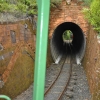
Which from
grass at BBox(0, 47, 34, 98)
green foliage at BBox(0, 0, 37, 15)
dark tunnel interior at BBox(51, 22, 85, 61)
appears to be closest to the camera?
grass at BBox(0, 47, 34, 98)

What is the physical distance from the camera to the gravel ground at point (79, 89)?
32.8 ft

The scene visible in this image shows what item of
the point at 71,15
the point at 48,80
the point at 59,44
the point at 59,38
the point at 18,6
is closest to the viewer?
the point at 18,6

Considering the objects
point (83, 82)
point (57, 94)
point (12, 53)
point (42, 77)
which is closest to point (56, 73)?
point (83, 82)

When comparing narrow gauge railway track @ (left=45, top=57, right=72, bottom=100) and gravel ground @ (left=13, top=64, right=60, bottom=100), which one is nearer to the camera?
gravel ground @ (left=13, top=64, right=60, bottom=100)

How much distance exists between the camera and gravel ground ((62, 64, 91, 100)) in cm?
1001

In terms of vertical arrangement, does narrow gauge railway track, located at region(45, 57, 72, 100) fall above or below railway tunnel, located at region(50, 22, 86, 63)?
below

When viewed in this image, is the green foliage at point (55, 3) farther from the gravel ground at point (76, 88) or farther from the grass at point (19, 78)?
the grass at point (19, 78)

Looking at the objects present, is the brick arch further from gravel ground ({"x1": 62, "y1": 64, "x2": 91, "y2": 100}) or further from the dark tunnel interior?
gravel ground ({"x1": 62, "y1": 64, "x2": 91, "y2": 100})

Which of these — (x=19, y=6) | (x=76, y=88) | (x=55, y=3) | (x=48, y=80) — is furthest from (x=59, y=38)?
(x=76, y=88)

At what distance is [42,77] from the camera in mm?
1340

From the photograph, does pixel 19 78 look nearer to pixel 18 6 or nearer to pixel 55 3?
pixel 18 6

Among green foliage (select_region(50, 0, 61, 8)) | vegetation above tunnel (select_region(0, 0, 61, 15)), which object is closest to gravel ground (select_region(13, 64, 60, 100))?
vegetation above tunnel (select_region(0, 0, 61, 15))

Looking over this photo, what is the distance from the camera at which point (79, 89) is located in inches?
436

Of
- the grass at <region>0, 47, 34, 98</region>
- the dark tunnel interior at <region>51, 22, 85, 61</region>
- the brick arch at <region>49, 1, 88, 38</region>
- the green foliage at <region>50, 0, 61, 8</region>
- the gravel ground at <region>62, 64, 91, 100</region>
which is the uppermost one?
the green foliage at <region>50, 0, 61, 8</region>
